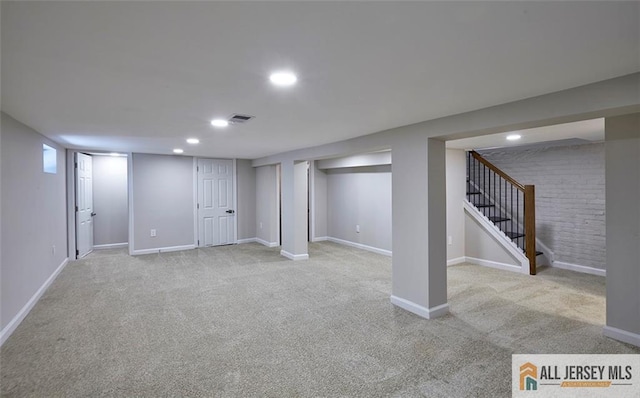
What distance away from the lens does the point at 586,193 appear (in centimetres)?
496

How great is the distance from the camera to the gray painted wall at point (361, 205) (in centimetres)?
645

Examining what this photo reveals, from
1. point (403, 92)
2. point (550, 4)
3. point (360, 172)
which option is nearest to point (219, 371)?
point (403, 92)

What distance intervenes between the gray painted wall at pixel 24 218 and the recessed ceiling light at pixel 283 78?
8.98ft

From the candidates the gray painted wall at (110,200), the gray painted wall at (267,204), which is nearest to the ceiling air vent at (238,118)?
the gray painted wall at (267,204)

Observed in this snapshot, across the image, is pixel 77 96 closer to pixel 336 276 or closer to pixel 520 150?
pixel 336 276

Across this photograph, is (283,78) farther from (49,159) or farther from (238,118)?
(49,159)

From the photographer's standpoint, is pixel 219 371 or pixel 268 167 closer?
pixel 219 371

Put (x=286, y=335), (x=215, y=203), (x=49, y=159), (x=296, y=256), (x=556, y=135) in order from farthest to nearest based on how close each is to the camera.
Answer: (x=215, y=203) → (x=296, y=256) → (x=49, y=159) → (x=556, y=135) → (x=286, y=335)

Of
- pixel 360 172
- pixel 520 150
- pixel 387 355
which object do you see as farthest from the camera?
pixel 360 172

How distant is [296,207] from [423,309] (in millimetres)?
3252

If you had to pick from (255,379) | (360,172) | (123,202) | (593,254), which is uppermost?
(360,172)

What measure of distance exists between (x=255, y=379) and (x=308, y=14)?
2.30 m

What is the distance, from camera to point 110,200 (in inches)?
279

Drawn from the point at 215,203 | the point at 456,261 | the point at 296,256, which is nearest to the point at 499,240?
the point at 456,261
